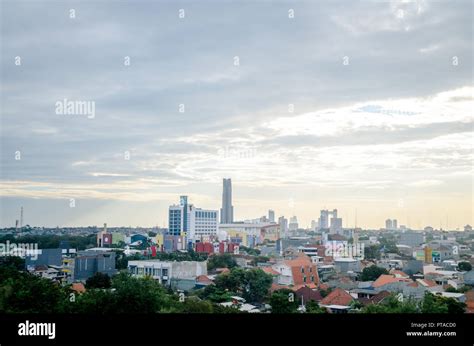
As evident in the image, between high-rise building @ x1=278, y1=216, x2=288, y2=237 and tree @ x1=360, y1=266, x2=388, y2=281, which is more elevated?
high-rise building @ x1=278, y1=216, x2=288, y2=237

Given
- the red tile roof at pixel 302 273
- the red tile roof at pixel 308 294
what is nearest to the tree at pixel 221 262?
the red tile roof at pixel 302 273

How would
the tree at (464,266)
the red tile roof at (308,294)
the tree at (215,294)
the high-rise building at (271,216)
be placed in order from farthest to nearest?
the high-rise building at (271,216) → the tree at (464,266) → the red tile roof at (308,294) → the tree at (215,294)

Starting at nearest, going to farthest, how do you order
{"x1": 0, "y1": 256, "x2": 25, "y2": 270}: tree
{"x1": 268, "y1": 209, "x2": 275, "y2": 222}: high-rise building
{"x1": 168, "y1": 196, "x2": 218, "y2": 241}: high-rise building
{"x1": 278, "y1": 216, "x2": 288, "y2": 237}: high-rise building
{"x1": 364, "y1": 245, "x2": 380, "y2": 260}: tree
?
1. {"x1": 0, "y1": 256, "x2": 25, "y2": 270}: tree
2. {"x1": 364, "y1": 245, "x2": 380, "y2": 260}: tree
3. {"x1": 168, "y1": 196, "x2": 218, "y2": 241}: high-rise building
4. {"x1": 268, "y1": 209, "x2": 275, "y2": 222}: high-rise building
5. {"x1": 278, "y1": 216, "x2": 288, "y2": 237}: high-rise building

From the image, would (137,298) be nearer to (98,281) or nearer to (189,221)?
(98,281)

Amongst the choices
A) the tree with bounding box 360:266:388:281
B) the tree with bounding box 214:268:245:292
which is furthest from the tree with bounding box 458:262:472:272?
the tree with bounding box 214:268:245:292

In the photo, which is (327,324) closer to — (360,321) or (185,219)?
(360,321)

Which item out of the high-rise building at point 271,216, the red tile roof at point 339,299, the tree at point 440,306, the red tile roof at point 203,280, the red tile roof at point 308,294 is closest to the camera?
the tree at point 440,306

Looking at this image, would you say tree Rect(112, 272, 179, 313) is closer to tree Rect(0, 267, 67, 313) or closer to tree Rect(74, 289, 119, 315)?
tree Rect(74, 289, 119, 315)

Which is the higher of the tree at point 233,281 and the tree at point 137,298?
the tree at point 137,298

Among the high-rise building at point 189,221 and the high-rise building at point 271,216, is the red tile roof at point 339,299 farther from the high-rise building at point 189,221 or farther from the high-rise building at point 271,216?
the high-rise building at point 271,216

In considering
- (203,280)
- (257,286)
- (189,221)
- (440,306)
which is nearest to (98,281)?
(203,280)
